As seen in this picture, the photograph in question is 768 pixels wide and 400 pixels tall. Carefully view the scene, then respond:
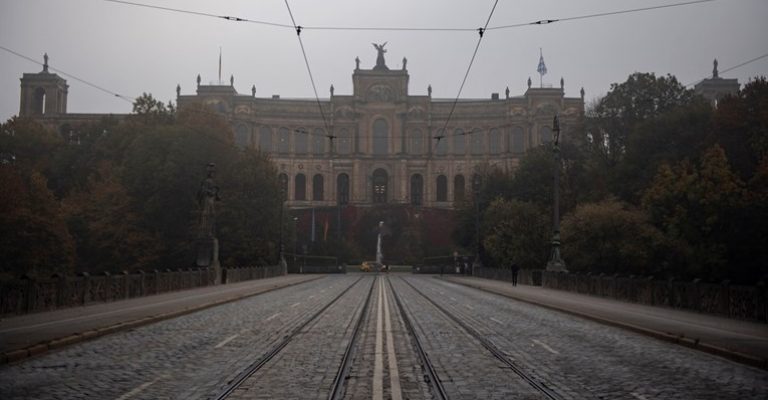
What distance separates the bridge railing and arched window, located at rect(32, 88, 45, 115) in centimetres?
10724

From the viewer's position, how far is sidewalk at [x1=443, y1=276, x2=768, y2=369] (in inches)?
562

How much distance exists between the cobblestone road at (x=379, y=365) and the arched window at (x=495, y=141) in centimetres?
12140

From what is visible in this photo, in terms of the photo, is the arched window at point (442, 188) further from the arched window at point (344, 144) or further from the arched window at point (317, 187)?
the arched window at point (317, 187)

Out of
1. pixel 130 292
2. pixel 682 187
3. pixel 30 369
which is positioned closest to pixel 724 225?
pixel 682 187

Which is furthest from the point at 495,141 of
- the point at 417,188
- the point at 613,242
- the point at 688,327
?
the point at 688,327

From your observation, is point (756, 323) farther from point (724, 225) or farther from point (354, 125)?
point (354, 125)

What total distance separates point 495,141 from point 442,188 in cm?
1254

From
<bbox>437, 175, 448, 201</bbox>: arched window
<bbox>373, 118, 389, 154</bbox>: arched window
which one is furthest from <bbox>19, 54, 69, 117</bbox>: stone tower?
<bbox>437, 175, 448, 201</bbox>: arched window

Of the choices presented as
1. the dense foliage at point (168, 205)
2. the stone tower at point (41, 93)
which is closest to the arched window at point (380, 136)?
the stone tower at point (41, 93)

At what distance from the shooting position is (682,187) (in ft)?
145

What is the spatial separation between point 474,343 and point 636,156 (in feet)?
181

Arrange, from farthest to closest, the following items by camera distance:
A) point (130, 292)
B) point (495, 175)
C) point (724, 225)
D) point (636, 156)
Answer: point (495, 175) → point (636, 156) → point (724, 225) → point (130, 292)

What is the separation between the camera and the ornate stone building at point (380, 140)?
5477 inches

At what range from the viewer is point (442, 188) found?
142 m
